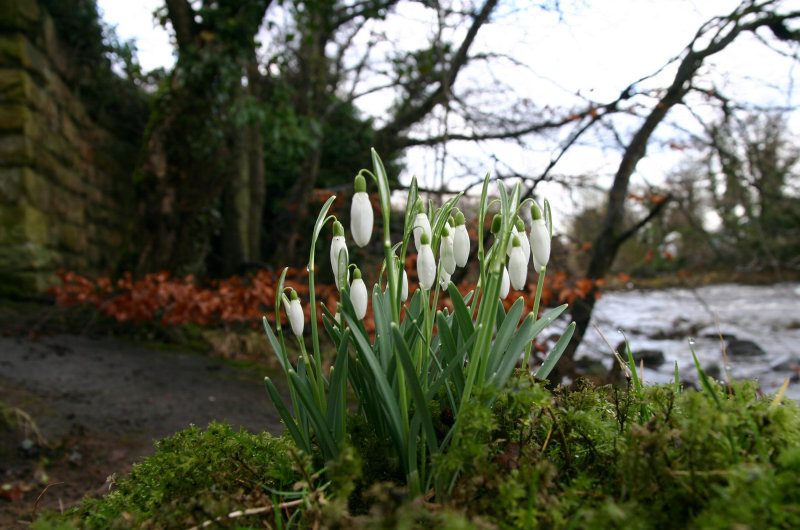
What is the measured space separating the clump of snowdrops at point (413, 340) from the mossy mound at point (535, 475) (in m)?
0.07

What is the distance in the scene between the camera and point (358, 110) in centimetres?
866

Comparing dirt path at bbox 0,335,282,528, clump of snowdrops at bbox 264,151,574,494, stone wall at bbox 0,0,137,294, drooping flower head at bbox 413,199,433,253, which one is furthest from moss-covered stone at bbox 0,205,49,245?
drooping flower head at bbox 413,199,433,253

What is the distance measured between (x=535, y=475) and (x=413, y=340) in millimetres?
440

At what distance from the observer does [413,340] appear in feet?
3.87

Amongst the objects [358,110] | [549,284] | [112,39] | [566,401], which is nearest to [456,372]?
[566,401]

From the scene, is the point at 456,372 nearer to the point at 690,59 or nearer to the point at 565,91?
the point at 565,91

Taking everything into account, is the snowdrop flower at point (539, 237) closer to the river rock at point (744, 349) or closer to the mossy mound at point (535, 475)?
the mossy mound at point (535, 475)

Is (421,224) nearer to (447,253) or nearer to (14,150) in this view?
(447,253)

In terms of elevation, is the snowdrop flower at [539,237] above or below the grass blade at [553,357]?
above

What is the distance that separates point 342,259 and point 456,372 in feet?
1.20

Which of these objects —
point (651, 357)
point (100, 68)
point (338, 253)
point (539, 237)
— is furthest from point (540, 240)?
point (100, 68)

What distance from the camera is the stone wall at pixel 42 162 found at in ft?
15.5

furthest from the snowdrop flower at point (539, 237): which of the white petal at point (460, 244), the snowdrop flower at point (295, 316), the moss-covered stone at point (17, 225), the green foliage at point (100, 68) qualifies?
the green foliage at point (100, 68)

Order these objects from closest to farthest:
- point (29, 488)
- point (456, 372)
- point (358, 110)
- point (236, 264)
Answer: point (456, 372) → point (29, 488) → point (236, 264) → point (358, 110)
